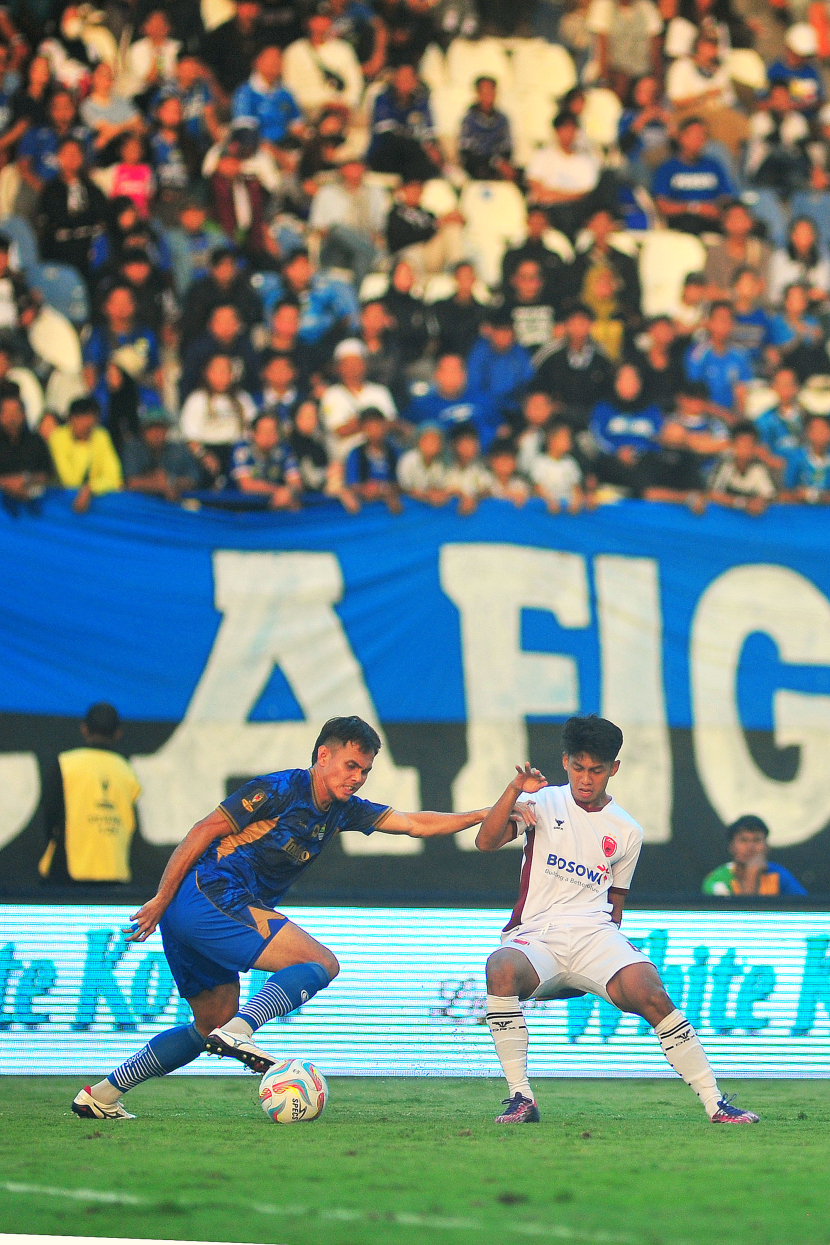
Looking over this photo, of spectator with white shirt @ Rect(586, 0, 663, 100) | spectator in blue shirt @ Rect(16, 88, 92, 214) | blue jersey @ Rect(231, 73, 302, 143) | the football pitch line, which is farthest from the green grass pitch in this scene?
spectator with white shirt @ Rect(586, 0, 663, 100)

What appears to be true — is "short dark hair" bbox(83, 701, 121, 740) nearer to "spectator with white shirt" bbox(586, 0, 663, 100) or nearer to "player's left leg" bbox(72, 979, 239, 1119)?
"player's left leg" bbox(72, 979, 239, 1119)

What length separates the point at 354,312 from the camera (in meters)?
12.9

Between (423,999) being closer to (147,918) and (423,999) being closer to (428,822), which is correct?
(428,822)

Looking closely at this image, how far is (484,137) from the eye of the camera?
14.7 m

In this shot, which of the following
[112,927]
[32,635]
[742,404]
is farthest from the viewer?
[742,404]

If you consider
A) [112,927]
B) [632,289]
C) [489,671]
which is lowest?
[112,927]

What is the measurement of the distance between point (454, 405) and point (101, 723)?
13.9ft

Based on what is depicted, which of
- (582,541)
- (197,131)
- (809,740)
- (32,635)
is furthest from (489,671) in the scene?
(197,131)

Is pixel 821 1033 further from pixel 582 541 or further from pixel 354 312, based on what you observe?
pixel 354 312

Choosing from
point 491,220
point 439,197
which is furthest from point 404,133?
point 491,220

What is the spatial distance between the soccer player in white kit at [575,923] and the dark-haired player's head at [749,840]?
294 cm

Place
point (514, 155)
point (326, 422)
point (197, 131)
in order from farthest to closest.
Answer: point (514, 155), point (197, 131), point (326, 422)

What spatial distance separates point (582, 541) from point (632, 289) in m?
3.66

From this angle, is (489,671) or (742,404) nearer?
(489,671)
